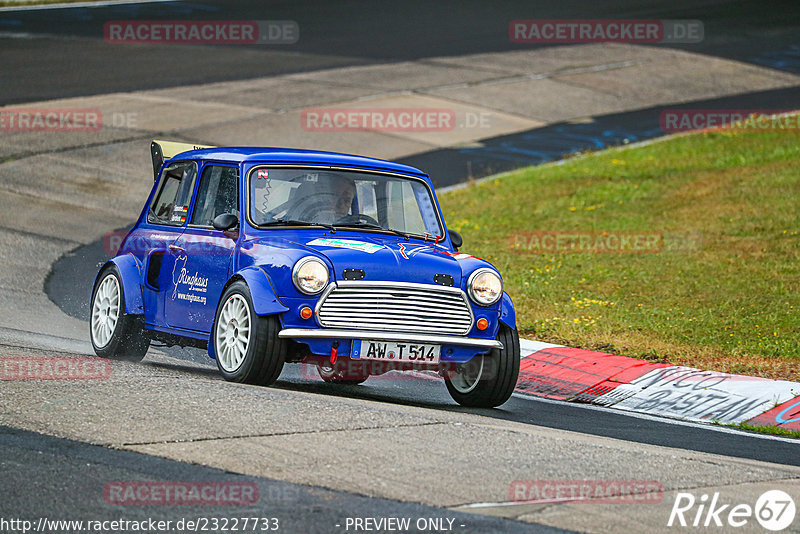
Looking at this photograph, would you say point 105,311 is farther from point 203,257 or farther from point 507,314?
point 507,314

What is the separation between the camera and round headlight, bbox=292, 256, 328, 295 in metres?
7.87

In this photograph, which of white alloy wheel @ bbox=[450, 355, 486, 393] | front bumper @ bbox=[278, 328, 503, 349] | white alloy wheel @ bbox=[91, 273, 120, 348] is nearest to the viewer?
front bumper @ bbox=[278, 328, 503, 349]

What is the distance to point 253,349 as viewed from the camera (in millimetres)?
7895

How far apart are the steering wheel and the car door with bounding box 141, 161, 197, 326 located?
55.6 inches

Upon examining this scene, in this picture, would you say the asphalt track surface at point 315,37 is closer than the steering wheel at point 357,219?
No

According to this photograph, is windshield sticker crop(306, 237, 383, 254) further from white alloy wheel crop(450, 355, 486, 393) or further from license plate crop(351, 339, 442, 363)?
white alloy wheel crop(450, 355, 486, 393)

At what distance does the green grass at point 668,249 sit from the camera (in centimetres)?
1152

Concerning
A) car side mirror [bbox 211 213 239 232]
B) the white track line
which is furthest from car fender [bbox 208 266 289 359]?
the white track line

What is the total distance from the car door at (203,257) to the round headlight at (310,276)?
34.5 inches

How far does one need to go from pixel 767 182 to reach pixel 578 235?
164 inches

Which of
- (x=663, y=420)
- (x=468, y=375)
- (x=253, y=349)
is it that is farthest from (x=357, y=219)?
(x=663, y=420)

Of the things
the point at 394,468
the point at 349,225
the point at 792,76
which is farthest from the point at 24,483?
the point at 792,76

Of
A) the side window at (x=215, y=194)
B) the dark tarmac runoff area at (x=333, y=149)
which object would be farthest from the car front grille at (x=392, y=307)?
the side window at (x=215, y=194)

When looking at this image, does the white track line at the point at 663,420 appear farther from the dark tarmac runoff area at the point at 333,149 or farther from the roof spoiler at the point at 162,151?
the roof spoiler at the point at 162,151
